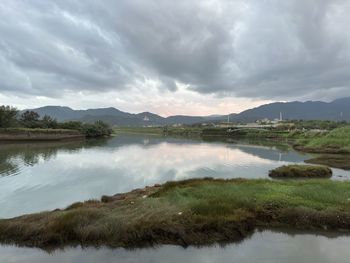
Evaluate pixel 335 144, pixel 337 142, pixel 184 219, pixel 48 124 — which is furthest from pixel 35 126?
pixel 184 219

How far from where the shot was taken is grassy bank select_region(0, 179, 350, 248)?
10859mm

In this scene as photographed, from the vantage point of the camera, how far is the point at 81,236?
1079 centimetres

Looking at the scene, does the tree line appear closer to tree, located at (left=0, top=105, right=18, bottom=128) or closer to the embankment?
tree, located at (left=0, top=105, right=18, bottom=128)

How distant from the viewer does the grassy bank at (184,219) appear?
1086cm

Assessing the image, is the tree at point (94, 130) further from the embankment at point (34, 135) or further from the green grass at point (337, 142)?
the green grass at point (337, 142)

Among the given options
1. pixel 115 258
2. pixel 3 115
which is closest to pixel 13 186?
pixel 115 258

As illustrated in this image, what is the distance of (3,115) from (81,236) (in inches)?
2993

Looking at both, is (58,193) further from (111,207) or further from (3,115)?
(3,115)

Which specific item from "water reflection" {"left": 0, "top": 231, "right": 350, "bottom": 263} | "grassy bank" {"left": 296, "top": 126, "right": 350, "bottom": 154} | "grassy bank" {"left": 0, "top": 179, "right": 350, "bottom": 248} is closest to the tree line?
"grassy bank" {"left": 296, "top": 126, "right": 350, "bottom": 154}

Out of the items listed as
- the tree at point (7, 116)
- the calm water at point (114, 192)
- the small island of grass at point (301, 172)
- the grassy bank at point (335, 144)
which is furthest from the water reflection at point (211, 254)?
the tree at point (7, 116)

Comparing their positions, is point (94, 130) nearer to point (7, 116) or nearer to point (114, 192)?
point (7, 116)

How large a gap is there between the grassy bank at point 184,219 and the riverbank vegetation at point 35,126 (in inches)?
2684

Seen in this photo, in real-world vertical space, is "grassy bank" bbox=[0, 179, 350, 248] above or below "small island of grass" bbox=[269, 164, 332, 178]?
above

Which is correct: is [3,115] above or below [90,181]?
above
